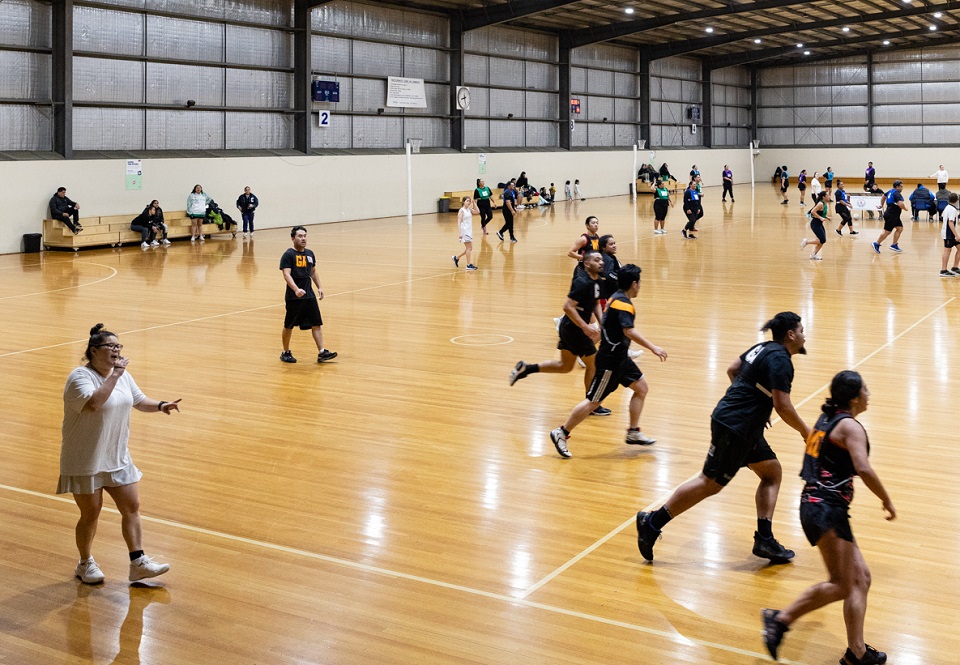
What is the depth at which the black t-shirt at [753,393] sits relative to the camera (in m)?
6.57

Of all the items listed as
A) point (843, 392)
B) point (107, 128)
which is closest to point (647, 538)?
point (843, 392)

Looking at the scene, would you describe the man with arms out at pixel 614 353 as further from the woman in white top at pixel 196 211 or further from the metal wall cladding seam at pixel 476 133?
the metal wall cladding seam at pixel 476 133

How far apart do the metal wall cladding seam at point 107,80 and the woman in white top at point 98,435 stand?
83.0 feet

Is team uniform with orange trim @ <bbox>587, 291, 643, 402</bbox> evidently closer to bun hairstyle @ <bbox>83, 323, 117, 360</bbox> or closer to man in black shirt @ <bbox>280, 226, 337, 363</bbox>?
bun hairstyle @ <bbox>83, 323, 117, 360</bbox>

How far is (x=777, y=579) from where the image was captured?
6.74m

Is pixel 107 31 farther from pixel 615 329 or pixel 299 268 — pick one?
pixel 615 329

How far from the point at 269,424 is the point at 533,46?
3977 cm

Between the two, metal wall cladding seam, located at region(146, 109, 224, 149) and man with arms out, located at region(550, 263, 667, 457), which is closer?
man with arms out, located at region(550, 263, 667, 457)

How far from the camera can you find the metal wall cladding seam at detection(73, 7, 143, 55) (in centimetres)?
2894

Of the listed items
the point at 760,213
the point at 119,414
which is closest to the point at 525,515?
the point at 119,414

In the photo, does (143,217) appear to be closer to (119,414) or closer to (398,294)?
(398,294)

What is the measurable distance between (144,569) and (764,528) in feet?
13.2

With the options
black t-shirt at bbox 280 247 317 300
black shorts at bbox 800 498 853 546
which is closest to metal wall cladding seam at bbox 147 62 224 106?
black t-shirt at bbox 280 247 317 300

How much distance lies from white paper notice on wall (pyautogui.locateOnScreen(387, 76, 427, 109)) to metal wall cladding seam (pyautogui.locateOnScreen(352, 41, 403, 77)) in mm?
381
